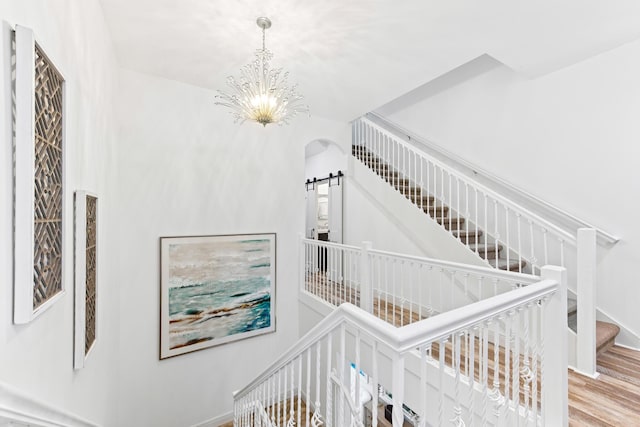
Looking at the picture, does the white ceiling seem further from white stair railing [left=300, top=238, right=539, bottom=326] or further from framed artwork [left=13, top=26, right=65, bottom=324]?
white stair railing [left=300, top=238, right=539, bottom=326]

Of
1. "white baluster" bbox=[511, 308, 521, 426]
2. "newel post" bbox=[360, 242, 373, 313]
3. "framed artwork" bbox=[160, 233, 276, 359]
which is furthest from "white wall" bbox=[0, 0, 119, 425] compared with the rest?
"newel post" bbox=[360, 242, 373, 313]

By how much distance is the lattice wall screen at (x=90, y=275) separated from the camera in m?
1.78

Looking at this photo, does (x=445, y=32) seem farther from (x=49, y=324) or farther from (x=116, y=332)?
(x=116, y=332)

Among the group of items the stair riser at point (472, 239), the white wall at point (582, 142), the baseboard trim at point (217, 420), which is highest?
the white wall at point (582, 142)

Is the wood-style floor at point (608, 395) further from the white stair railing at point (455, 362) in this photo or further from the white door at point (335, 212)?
the white door at point (335, 212)

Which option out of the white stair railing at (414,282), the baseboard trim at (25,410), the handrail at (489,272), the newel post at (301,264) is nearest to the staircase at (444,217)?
the white stair railing at (414,282)

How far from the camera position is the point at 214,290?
3682mm

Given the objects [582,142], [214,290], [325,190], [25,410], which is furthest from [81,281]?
[325,190]

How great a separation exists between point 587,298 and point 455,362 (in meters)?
1.96

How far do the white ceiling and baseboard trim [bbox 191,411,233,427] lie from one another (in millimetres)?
4210

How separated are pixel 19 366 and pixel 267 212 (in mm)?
3187

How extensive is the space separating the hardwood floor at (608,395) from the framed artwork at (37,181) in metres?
2.94

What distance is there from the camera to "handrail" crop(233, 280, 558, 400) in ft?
3.20

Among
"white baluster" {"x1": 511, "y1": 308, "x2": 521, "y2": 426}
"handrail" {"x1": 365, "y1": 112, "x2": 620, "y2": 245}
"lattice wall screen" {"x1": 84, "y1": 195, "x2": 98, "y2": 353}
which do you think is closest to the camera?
"white baluster" {"x1": 511, "y1": 308, "x2": 521, "y2": 426}
